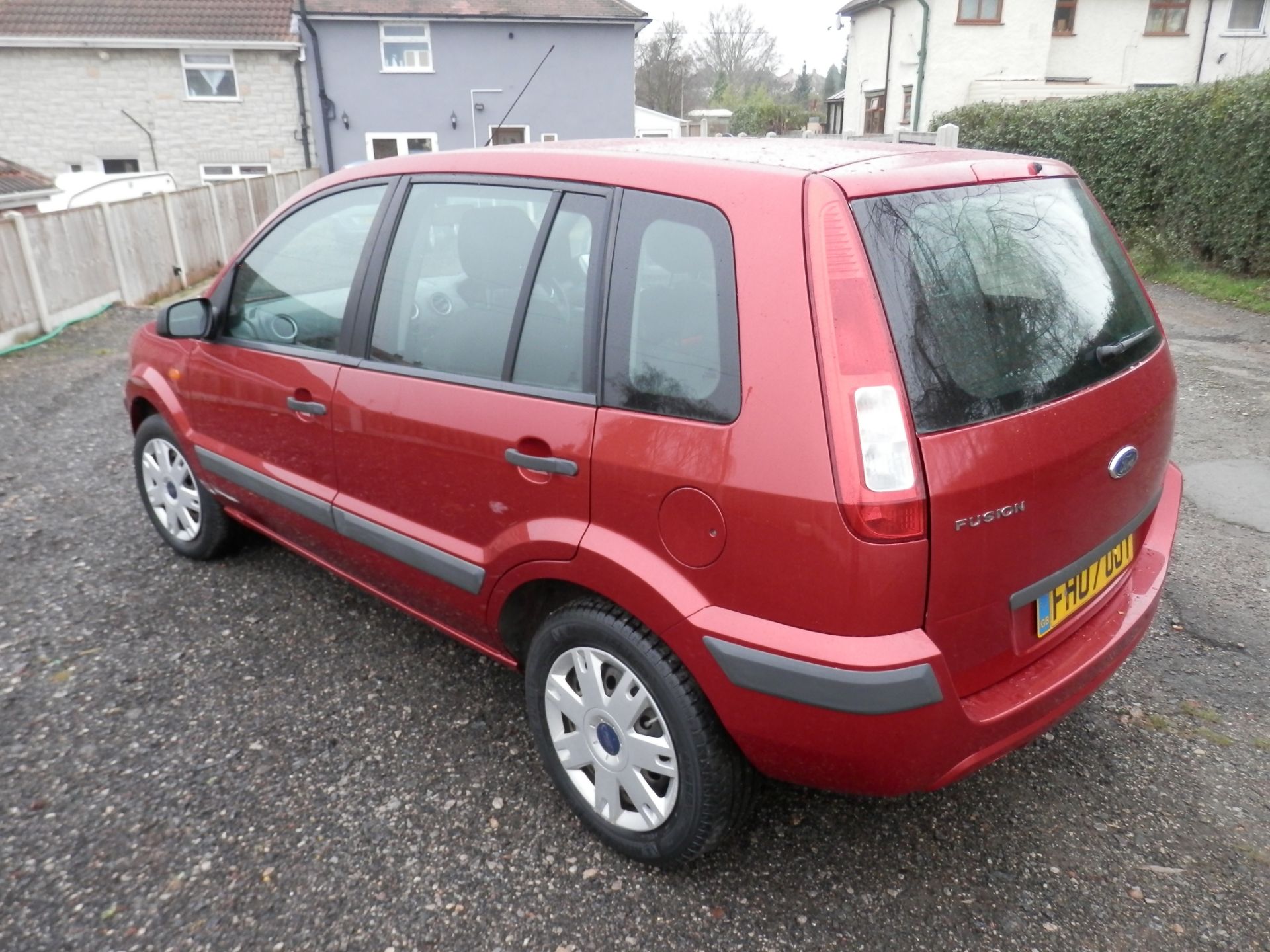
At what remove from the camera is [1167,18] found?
30.0m

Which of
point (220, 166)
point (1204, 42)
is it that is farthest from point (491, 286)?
point (1204, 42)

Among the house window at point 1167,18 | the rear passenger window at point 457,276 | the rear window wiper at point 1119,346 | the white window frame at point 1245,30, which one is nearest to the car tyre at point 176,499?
the rear passenger window at point 457,276

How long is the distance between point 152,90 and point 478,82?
889 cm

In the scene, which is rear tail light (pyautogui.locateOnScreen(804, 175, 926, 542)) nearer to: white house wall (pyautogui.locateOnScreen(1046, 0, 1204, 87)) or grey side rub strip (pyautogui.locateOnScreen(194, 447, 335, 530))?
grey side rub strip (pyautogui.locateOnScreen(194, 447, 335, 530))

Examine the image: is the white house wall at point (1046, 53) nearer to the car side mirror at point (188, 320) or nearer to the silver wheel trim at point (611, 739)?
the car side mirror at point (188, 320)

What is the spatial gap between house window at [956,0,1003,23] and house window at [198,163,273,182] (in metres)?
21.3

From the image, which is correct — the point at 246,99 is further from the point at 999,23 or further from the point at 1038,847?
the point at 1038,847

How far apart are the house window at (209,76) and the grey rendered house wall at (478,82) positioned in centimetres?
222

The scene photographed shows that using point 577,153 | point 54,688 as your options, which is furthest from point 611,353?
point 54,688

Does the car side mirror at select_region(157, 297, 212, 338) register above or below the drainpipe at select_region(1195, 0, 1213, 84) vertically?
below

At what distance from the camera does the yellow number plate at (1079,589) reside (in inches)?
86.7

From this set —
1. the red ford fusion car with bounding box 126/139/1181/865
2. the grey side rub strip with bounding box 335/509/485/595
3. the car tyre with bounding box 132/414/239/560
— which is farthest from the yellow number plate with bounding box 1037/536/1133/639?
the car tyre with bounding box 132/414/239/560

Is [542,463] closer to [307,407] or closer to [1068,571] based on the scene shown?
[307,407]

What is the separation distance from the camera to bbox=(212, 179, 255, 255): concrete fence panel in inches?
610
